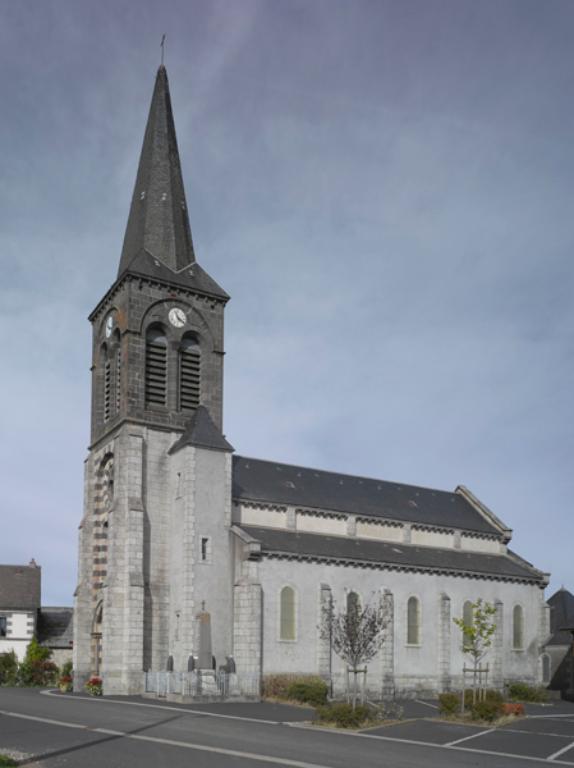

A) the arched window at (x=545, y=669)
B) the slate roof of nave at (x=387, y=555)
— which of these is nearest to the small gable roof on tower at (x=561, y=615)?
the arched window at (x=545, y=669)

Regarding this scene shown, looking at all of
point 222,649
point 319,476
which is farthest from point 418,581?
point 222,649

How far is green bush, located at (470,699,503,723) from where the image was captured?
27.9m

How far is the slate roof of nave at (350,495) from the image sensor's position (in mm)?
45500

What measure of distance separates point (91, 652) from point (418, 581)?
669 inches

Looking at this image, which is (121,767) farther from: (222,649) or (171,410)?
(171,410)

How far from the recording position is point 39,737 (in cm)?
2147

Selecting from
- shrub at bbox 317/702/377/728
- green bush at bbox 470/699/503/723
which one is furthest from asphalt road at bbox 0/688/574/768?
green bush at bbox 470/699/503/723

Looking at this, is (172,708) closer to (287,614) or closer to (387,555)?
(287,614)

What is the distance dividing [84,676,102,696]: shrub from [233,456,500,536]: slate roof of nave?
1063 centimetres

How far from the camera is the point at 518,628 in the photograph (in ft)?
162

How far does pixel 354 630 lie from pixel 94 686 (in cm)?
1428

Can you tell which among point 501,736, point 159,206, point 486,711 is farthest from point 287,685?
point 159,206

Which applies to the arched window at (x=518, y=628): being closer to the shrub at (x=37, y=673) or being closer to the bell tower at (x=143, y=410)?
the bell tower at (x=143, y=410)

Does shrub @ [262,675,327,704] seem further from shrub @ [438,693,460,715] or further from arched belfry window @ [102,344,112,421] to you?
arched belfry window @ [102,344,112,421]
